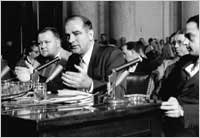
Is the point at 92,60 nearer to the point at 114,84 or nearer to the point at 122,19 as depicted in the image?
the point at 114,84

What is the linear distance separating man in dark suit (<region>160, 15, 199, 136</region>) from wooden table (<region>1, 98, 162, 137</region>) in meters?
0.09

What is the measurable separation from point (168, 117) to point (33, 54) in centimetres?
391

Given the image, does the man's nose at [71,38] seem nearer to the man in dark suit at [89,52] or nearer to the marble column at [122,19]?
the man in dark suit at [89,52]

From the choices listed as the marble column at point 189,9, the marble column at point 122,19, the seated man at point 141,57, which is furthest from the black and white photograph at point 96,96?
the marble column at point 189,9

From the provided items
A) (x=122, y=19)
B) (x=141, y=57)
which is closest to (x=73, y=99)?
(x=141, y=57)

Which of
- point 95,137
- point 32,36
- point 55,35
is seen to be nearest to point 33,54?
point 55,35

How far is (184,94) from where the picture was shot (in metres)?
1.99

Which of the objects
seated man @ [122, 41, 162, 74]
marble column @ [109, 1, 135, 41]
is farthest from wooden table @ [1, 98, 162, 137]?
marble column @ [109, 1, 135, 41]

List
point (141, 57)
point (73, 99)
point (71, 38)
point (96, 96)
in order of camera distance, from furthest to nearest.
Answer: point (141, 57) < point (71, 38) < point (96, 96) < point (73, 99)

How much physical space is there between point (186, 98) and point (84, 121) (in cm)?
70

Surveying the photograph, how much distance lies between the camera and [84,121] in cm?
154

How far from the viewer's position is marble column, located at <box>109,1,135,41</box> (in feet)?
24.3

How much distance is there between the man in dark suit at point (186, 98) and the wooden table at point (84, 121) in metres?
0.09

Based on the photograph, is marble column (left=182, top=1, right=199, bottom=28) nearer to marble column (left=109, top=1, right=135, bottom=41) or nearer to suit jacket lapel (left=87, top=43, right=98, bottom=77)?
marble column (left=109, top=1, right=135, bottom=41)
